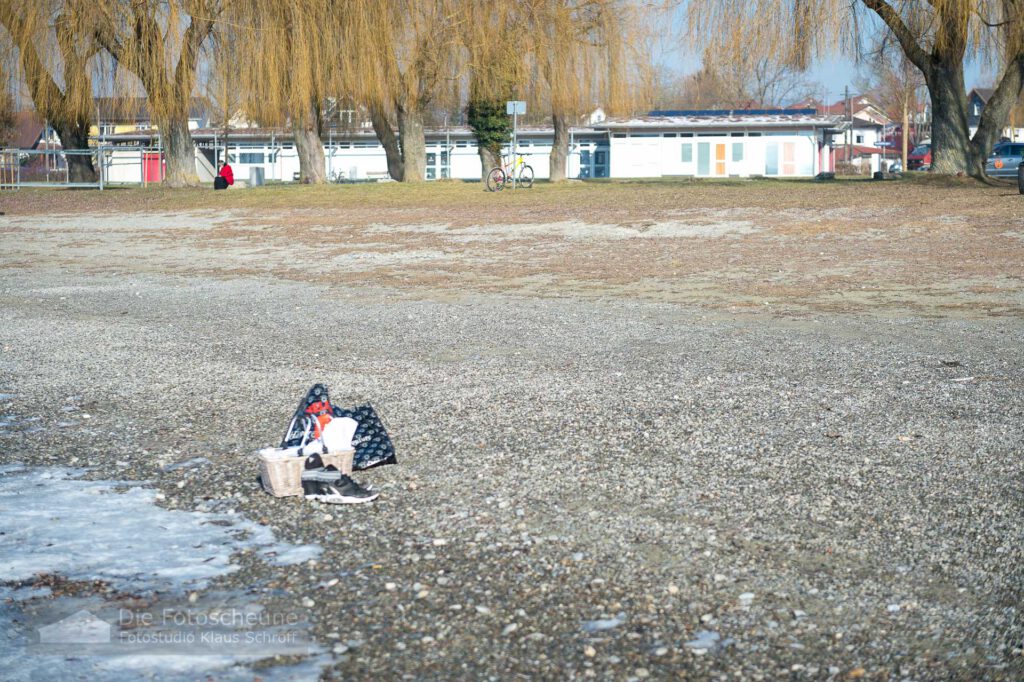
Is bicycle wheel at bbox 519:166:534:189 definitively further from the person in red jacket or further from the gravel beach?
the gravel beach

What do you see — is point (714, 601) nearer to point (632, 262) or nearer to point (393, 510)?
point (393, 510)

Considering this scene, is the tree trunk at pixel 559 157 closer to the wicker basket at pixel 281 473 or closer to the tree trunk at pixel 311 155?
the tree trunk at pixel 311 155

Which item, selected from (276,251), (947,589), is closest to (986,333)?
(947,589)

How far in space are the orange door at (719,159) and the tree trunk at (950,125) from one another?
36.4 metres

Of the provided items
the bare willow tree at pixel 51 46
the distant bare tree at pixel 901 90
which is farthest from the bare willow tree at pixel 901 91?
the bare willow tree at pixel 51 46

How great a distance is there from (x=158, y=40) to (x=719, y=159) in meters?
40.3

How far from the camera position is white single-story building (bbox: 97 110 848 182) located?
65.1 metres

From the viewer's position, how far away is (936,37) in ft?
88.7

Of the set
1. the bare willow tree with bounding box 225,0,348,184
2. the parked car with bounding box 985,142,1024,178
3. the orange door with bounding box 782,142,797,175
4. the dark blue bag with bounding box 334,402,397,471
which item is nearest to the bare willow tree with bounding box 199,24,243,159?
the bare willow tree with bounding box 225,0,348,184

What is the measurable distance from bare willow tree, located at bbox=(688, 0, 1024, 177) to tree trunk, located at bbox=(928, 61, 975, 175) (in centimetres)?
2

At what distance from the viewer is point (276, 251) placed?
20703 millimetres

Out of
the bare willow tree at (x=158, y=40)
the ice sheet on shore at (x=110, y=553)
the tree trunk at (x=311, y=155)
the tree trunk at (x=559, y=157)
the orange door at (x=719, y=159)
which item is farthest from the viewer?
the orange door at (x=719, y=159)

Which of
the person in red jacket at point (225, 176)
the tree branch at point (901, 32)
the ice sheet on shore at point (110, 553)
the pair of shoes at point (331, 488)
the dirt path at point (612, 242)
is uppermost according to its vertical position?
the tree branch at point (901, 32)

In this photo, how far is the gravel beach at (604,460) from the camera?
3.92m
